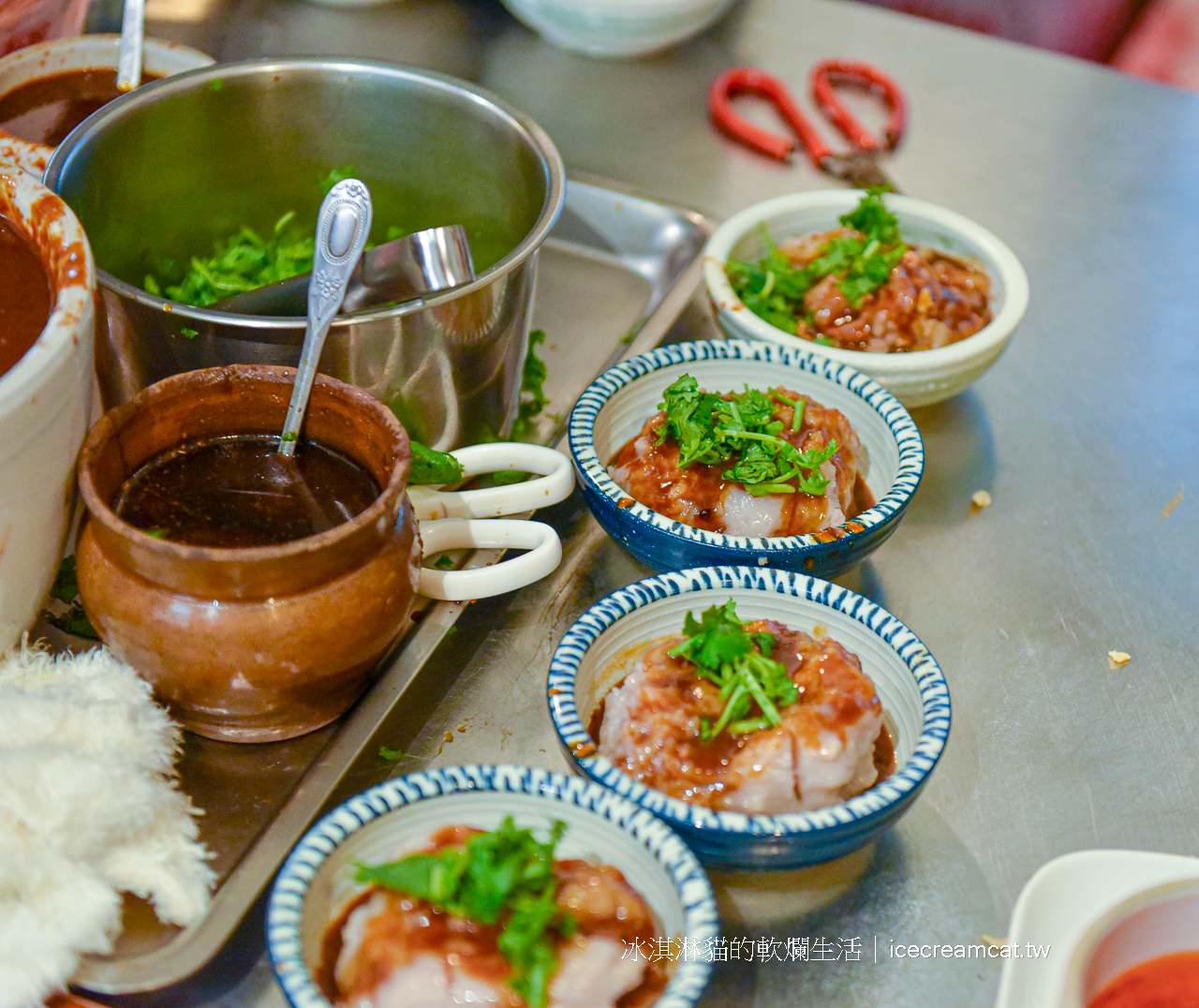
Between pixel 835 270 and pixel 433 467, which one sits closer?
pixel 433 467

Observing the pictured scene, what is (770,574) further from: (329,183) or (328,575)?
(329,183)

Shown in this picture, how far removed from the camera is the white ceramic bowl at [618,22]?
2387 mm

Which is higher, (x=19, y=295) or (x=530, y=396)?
(x=19, y=295)

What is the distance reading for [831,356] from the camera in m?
1.64

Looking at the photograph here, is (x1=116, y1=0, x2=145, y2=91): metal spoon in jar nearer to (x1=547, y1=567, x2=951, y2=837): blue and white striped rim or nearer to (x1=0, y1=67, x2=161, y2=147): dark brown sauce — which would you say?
(x1=0, y1=67, x2=161, y2=147): dark brown sauce

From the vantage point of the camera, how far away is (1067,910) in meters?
1.06

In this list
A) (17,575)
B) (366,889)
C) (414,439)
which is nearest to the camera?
(366,889)

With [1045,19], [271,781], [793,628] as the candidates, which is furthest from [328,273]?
[1045,19]

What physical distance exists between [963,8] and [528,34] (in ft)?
5.30

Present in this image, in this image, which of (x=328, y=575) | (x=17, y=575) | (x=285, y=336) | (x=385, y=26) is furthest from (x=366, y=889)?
(x=385, y=26)

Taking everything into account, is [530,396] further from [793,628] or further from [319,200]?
[793,628]

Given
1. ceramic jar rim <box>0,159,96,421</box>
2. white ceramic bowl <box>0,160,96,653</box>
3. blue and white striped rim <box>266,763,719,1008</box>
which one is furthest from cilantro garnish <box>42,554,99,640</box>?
blue and white striped rim <box>266,763,719,1008</box>

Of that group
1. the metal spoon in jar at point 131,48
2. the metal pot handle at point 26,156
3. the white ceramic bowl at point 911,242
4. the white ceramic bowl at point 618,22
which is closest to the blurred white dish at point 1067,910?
the white ceramic bowl at point 911,242

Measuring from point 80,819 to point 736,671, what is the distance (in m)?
0.62
